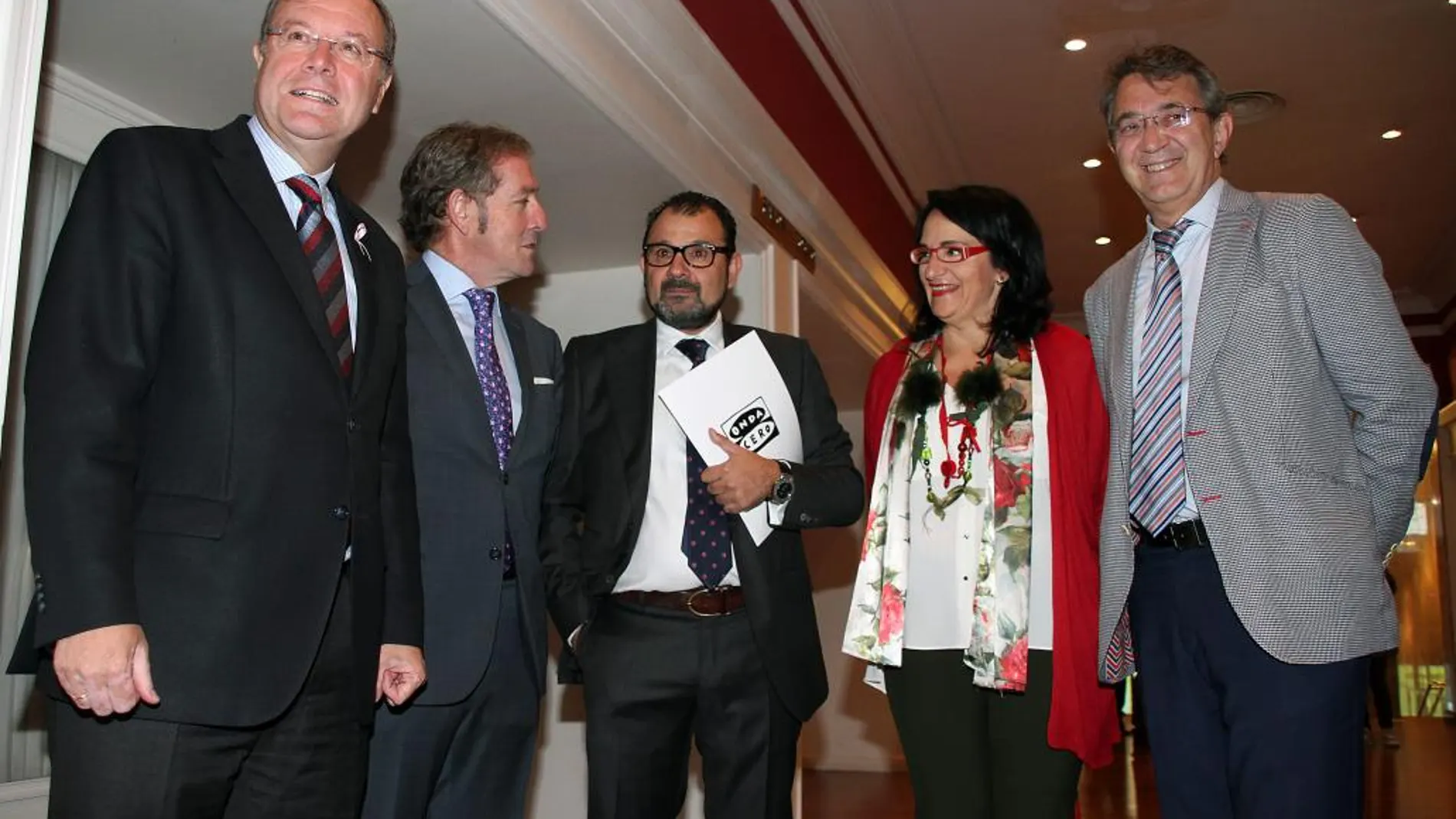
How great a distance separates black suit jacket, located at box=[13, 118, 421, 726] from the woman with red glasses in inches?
39.3

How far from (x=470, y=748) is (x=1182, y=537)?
1.30 meters

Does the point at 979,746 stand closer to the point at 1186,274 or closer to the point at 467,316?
the point at 1186,274

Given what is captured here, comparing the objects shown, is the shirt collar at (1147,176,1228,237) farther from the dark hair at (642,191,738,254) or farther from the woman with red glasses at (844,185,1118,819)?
the dark hair at (642,191,738,254)

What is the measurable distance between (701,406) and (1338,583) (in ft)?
4.08

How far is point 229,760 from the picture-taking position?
4.78 feet

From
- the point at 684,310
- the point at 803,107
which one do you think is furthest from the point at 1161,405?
the point at 803,107

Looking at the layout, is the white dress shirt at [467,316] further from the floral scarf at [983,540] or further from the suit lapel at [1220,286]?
the suit lapel at [1220,286]

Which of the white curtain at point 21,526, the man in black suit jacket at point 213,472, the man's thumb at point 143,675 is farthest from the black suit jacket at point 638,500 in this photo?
the white curtain at point 21,526

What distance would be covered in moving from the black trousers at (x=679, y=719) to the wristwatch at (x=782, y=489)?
0.25m

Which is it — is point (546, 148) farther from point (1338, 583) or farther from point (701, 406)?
point (1338, 583)

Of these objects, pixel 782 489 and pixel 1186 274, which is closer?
pixel 1186 274

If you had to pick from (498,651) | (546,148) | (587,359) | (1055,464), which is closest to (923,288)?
(1055,464)

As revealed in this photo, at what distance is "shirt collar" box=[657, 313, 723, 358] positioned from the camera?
2.70m

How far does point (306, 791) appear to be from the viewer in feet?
5.12
